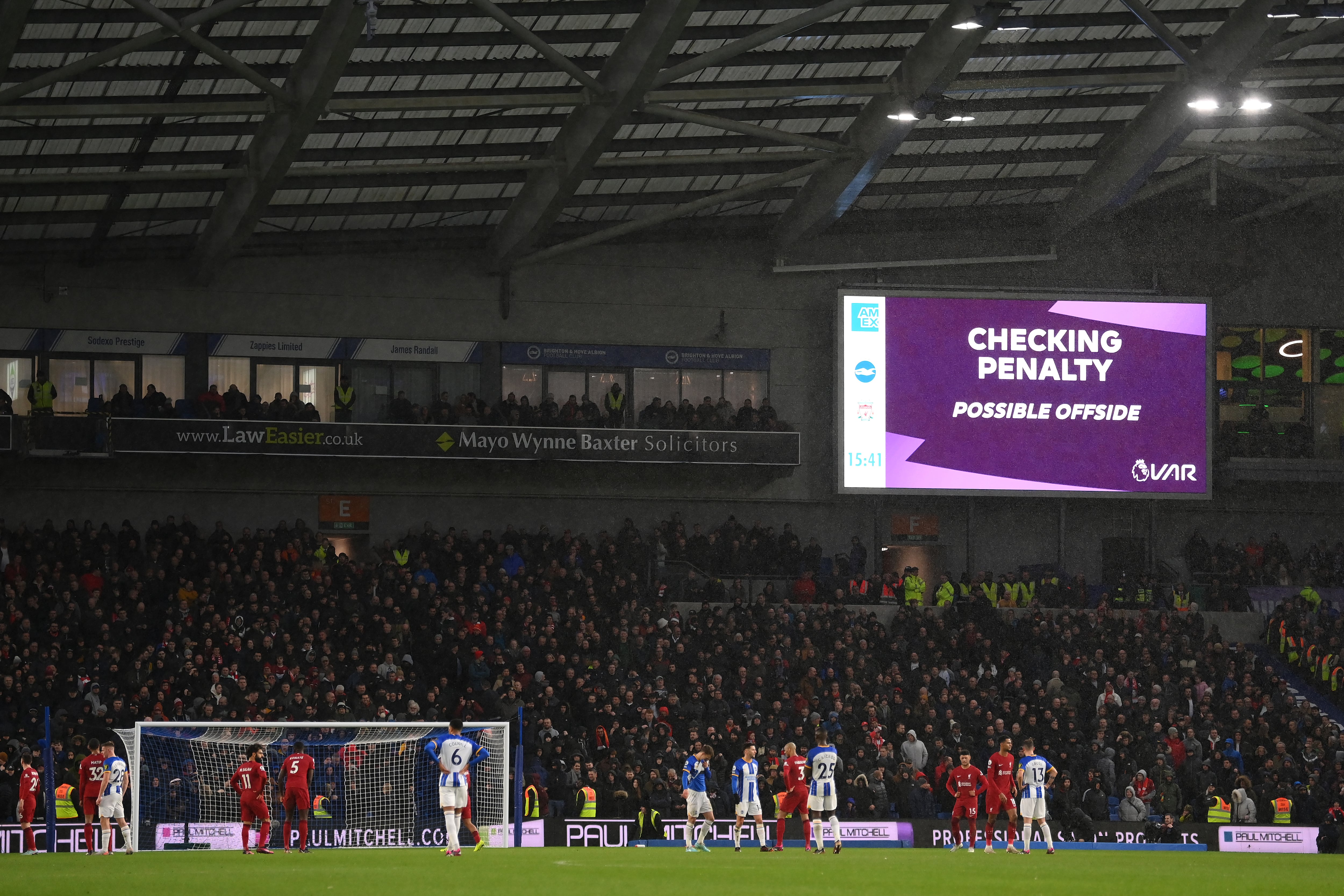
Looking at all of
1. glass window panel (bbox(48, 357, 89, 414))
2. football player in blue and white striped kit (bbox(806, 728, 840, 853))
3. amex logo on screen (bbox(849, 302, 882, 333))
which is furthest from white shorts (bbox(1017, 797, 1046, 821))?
glass window panel (bbox(48, 357, 89, 414))

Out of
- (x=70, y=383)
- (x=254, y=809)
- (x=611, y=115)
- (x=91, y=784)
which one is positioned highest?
(x=611, y=115)

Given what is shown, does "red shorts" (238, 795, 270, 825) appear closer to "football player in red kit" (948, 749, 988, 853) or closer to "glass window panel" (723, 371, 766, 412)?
"football player in red kit" (948, 749, 988, 853)

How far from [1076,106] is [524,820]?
17.7 meters

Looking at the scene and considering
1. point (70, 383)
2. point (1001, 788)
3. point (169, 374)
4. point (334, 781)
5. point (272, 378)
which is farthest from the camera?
point (272, 378)

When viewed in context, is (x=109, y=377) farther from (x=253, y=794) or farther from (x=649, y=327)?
(x=253, y=794)

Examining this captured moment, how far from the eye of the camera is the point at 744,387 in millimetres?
37656

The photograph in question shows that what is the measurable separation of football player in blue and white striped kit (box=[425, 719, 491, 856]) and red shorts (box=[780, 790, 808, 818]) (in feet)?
15.1

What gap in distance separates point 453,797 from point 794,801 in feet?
16.0

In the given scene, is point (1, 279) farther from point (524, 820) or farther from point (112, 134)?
point (524, 820)

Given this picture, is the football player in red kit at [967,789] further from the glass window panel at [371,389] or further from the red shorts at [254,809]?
the glass window panel at [371,389]

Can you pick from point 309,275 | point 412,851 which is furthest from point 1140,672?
point 309,275

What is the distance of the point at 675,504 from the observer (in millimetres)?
36875

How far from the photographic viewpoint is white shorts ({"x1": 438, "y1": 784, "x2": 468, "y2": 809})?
19.1 metres

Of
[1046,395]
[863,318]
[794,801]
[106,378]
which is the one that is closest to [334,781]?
[794,801]
